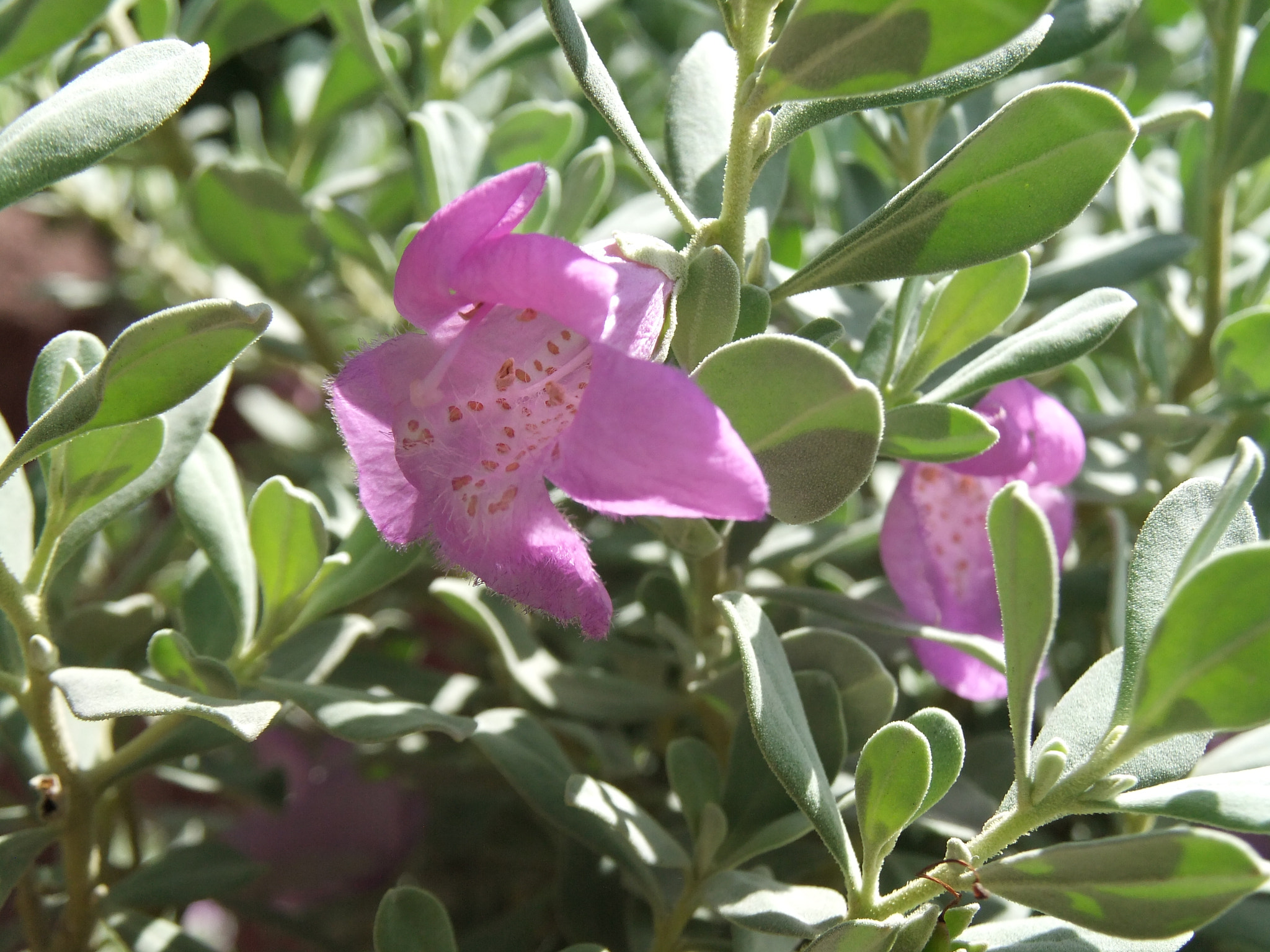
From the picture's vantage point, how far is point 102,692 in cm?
73

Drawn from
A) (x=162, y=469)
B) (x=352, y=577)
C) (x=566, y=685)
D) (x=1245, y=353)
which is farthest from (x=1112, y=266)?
(x=162, y=469)

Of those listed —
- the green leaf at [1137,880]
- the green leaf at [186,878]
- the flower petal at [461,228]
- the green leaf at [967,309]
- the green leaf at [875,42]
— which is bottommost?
the green leaf at [186,878]

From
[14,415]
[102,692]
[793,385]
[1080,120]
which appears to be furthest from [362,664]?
[14,415]

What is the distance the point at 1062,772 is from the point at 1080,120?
389mm

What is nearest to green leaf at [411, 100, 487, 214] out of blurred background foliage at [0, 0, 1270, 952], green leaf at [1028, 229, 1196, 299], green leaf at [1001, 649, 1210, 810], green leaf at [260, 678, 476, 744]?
blurred background foliage at [0, 0, 1270, 952]

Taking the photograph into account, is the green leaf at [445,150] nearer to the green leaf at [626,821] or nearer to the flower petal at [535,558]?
the flower petal at [535,558]

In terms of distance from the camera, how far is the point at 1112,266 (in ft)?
3.56

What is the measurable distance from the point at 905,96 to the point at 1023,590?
1.10 ft

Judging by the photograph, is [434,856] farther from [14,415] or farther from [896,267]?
[14,415]

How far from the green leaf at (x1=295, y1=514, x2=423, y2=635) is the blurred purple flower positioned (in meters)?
0.54

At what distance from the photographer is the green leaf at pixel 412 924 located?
82 centimetres

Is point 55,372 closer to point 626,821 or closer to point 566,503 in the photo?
point 566,503

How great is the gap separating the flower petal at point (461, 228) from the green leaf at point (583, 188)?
14.7 inches

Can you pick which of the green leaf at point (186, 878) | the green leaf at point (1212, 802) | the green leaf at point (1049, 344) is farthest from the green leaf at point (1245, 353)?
the green leaf at point (186, 878)
